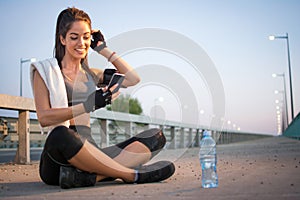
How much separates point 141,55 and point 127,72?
156 centimetres

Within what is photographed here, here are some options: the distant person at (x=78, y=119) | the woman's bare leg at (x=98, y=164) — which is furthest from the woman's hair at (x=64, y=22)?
the woman's bare leg at (x=98, y=164)

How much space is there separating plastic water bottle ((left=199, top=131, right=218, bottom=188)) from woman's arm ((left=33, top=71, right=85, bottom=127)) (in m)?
1.06

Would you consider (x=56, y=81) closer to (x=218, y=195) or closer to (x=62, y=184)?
(x=62, y=184)

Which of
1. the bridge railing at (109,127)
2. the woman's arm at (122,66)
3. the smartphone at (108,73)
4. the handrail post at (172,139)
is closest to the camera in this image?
the smartphone at (108,73)

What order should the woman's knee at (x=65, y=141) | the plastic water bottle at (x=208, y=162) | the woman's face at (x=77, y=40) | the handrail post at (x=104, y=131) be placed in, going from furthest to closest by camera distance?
the handrail post at (x=104, y=131), the woman's face at (x=77, y=40), the plastic water bottle at (x=208, y=162), the woman's knee at (x=65, y=141)

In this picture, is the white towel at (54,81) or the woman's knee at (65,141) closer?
the woman's knee at (65,141)

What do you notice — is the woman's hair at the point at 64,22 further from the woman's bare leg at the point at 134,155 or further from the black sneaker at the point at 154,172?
the black sneaker at the point at 154,172

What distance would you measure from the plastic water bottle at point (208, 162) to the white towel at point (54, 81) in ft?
3.76

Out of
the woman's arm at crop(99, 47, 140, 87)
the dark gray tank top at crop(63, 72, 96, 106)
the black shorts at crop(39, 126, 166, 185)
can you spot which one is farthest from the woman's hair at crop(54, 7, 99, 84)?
the black shorts at crop(39, 126, 166, 185)

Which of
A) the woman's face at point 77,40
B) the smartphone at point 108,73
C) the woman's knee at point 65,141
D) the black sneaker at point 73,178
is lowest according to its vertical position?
the black sneaker at point 73,178

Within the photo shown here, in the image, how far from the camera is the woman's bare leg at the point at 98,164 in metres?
3.03

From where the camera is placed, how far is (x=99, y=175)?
3342mm

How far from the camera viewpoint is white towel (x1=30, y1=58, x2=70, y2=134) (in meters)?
3.18

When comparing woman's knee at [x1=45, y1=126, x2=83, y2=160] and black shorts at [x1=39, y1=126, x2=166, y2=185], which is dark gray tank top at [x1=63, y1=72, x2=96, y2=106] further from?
woman's knee at [x1=45, y1=126, x2=83, y2=160]
